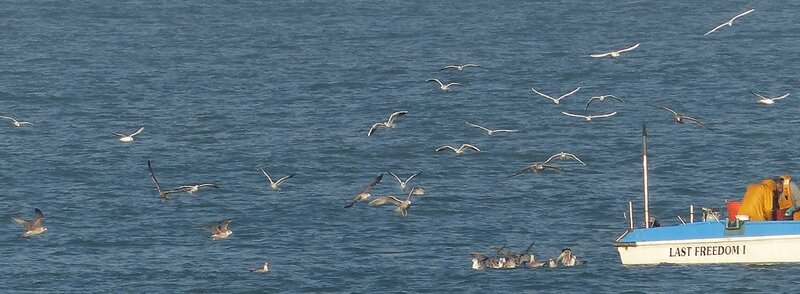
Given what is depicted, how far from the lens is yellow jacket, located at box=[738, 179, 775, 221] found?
55750 mm

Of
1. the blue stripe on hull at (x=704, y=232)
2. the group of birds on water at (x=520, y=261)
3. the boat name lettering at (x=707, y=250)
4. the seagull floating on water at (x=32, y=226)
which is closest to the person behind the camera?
the blue stripe on hull at (x=704, y=232)

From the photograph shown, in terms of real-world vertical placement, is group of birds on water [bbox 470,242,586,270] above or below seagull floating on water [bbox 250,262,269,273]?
above

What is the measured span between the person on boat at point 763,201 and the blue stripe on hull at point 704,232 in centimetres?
32

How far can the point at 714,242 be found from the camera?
57125mm

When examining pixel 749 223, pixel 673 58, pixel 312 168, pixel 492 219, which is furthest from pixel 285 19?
pixel 749 223

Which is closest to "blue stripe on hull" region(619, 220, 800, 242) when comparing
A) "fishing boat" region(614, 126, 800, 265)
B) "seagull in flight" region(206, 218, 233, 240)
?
"fishing boat" region(614, 126, 800, 265)

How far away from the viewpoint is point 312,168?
85312 millimetres

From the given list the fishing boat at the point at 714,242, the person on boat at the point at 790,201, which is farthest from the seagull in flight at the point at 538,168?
the person on boat at the point at 790,201

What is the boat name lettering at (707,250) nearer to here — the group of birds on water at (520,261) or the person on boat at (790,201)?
the person on boat at (790,201)

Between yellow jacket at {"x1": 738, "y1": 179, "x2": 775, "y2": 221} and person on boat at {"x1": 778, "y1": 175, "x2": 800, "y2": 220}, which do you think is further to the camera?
person on boat at {"x1": 778, "y1": 175, "x2": 800, "y2": 220}

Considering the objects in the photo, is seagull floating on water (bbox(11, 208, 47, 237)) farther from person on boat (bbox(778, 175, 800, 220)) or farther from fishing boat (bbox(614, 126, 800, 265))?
person on boat (bbox(778, 175, 800, 220))

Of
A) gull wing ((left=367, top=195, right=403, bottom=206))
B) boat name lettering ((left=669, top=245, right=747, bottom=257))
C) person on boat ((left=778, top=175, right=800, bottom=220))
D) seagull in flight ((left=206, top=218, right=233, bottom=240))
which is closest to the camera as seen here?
person on boat ((left=778, top=175, right=800, bottom=220))

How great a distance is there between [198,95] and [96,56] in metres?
21.8

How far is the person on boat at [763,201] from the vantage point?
55.8m
